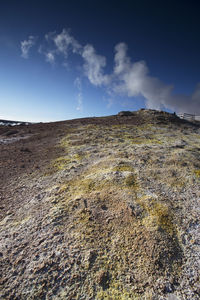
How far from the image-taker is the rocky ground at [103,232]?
2.45m

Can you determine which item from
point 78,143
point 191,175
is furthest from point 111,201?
point 78,143

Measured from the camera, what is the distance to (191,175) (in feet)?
18.4

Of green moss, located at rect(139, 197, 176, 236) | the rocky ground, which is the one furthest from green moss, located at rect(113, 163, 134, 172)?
green moss, located at rect(139, 197, 176, 236)

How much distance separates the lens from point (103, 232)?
3309 mm

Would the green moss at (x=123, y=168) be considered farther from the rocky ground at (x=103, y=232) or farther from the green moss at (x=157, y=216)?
the green moss at (x=157, y=216)

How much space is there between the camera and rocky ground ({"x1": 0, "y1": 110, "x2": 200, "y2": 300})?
8.03 feet

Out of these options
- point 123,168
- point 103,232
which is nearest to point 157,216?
point 103,232

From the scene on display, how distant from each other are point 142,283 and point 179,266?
2.59 feet

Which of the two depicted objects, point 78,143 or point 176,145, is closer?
point 176,145

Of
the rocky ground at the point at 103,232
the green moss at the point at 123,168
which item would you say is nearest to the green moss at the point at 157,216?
the rocky ground at the point at 103,232

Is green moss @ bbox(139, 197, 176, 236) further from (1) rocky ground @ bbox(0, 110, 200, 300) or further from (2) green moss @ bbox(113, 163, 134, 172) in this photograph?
(2) green moss @ bbox(113, 163, 134, 172)

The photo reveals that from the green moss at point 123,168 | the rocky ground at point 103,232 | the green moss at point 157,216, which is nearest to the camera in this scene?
the rocky ground at point 103,232

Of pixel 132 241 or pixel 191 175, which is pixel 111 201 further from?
pixel 191 175

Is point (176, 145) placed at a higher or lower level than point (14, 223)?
higher
